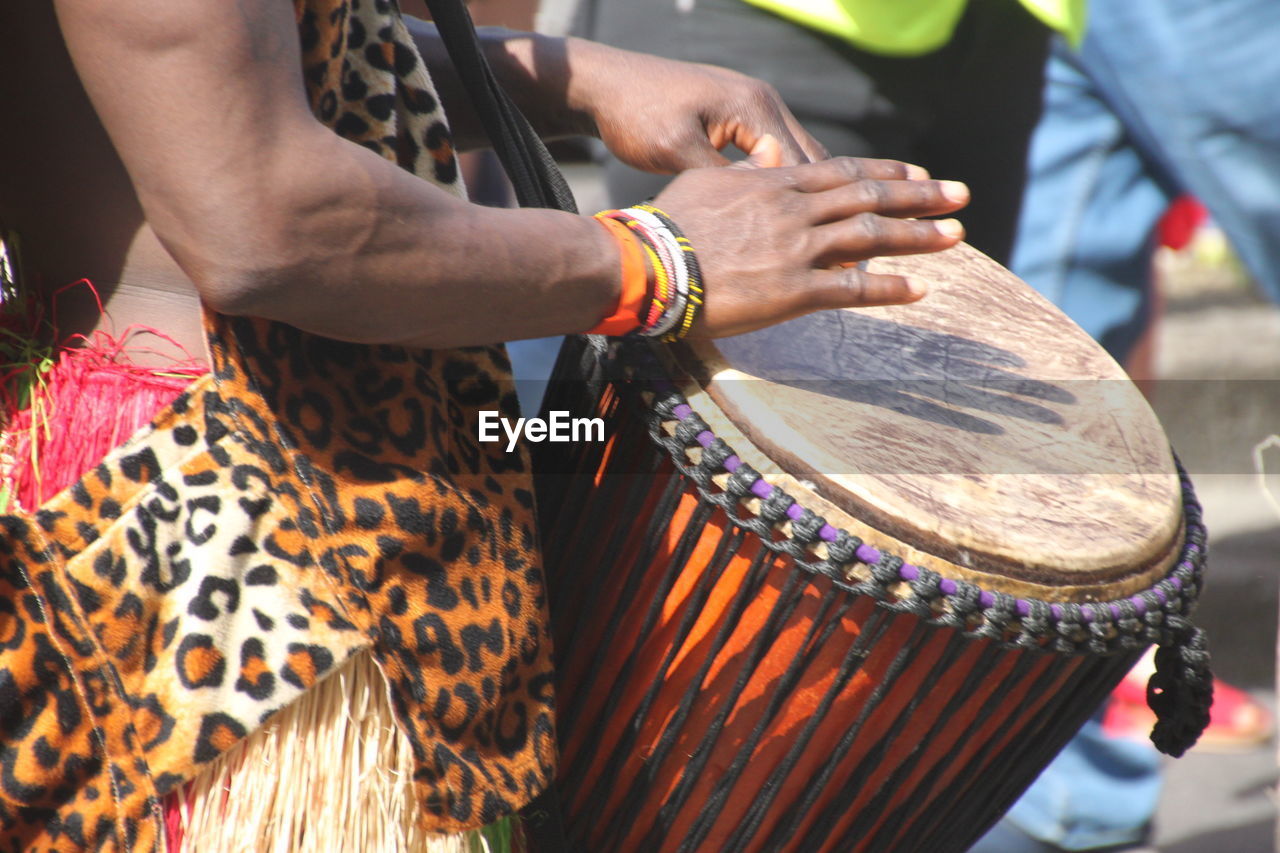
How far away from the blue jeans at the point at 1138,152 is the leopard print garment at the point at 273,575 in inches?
66.7

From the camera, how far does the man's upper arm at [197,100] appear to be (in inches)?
29.8

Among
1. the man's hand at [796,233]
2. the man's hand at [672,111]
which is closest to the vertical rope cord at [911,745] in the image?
the man's hand at [796,233]

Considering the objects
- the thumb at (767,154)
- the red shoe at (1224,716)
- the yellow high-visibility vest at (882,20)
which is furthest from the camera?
the red shoe at (1224,716)

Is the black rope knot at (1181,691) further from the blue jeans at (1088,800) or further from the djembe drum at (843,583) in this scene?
the blue jeans at (1088,800)

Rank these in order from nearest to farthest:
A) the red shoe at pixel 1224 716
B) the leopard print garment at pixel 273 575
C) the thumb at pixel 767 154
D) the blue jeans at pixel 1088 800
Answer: the leopard print garment at pixel 273 575 < the thumb at pixel 767 154 < the blue jeans at pixel 1088 800 < the red shoe at pixel 1224 716

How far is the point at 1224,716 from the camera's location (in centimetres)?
267

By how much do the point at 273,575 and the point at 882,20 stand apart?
168cm

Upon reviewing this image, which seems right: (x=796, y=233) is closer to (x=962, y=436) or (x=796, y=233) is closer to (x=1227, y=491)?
(x=962, y=436)

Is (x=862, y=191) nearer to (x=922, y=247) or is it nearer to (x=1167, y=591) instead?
(x=922, y=247)

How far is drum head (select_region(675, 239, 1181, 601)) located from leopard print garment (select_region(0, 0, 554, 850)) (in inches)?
10.6

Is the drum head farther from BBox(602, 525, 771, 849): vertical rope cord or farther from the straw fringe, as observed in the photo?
the straw fringe

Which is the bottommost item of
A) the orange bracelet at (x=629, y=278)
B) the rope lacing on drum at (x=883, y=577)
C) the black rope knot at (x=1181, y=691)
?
the black rope knot at (x=1181, y=691)

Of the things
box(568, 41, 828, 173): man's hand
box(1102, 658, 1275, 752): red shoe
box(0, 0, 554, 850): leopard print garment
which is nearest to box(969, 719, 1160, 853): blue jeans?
box(1102, 658, 1275, 752): red shoe

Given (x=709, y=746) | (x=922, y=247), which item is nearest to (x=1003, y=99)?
(x=922, y=247)
